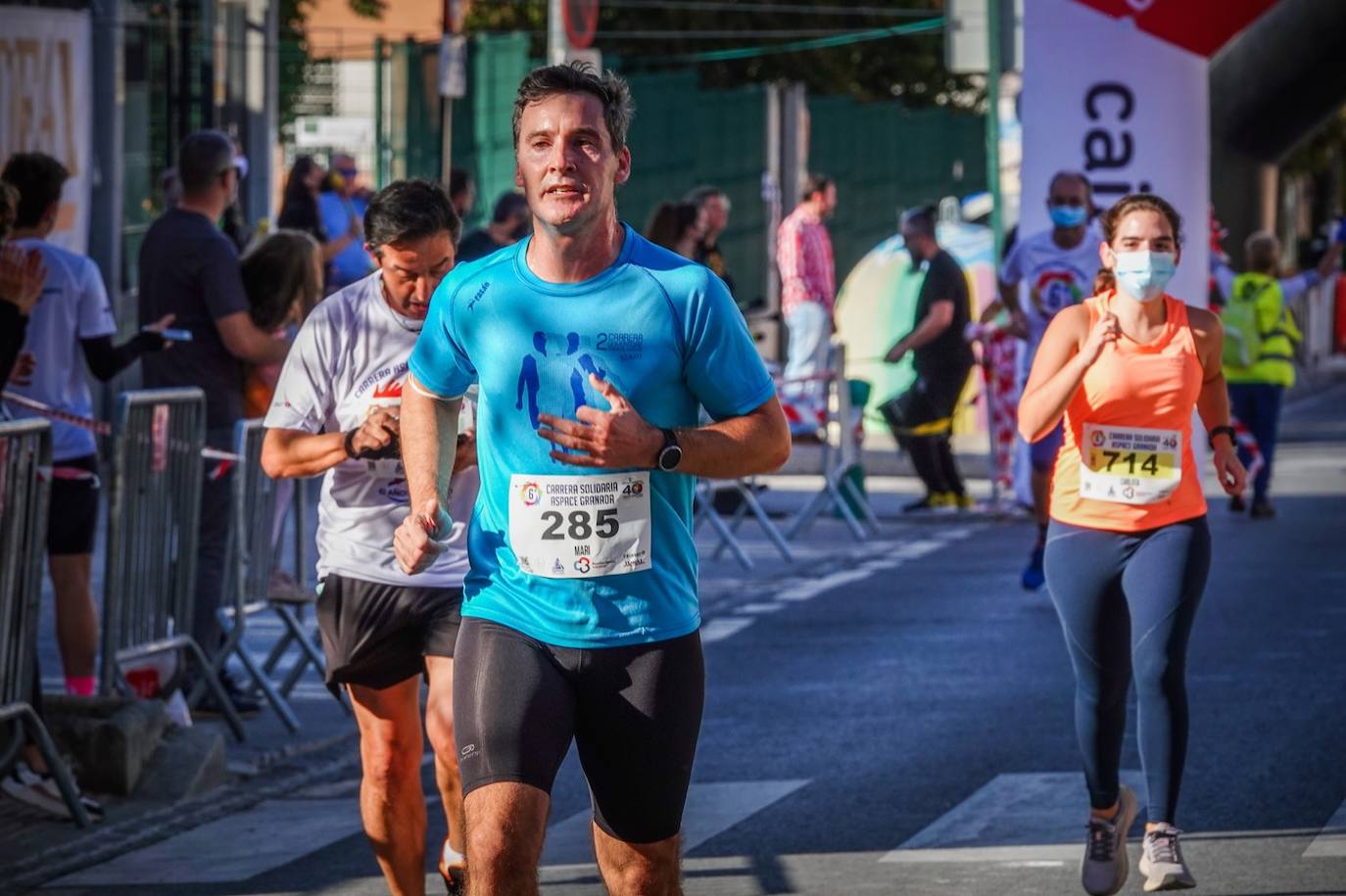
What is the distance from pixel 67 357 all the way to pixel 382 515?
3.05 meters

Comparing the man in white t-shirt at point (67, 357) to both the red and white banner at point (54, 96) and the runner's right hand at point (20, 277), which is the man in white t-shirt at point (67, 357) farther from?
the red and white banner at point (54, 96)

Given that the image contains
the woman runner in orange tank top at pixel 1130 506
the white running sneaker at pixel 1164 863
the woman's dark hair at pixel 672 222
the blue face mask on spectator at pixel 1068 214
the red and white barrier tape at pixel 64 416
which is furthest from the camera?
the woman's dark hair at pixel 672 222

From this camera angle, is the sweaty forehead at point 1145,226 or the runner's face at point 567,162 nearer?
the runner's face at point 567,162

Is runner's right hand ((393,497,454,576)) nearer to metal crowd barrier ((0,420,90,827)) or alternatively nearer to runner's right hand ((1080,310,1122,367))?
runner's right hand ((1080,310,1122,367))

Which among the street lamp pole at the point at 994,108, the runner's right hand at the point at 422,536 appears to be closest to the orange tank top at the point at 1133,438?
the runner's right hand at the point at 422,536

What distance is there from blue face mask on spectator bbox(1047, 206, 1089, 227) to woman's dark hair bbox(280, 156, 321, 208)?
4.77 m

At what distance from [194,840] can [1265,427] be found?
1154 cm

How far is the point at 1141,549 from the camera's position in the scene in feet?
23.5

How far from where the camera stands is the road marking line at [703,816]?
7.89 meters

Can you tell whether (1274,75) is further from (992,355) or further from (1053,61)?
(1053,61)

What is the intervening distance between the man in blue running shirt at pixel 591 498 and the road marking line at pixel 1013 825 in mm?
2641

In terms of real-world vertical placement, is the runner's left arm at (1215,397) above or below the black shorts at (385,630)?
above

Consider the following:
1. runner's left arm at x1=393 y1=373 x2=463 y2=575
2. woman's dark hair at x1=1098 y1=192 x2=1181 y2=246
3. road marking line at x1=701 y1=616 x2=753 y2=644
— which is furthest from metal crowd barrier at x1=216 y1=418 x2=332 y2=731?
runner's left arm at x1=393 y1=373 x2=463 y2=575

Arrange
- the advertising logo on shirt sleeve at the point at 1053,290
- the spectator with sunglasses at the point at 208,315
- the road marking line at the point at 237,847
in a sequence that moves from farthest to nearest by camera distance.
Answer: the advertising logo on shirt sleeve at the point at 1053,290, the spectator with sunglasses at the point at 208,315, the road marking line at the point at 237,847
